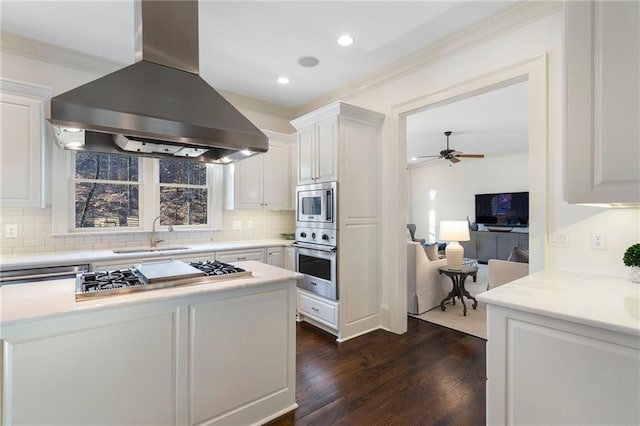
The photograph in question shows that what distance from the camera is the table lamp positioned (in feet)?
13.3

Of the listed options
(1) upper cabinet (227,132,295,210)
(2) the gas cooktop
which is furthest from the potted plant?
(1) upper cabinet (227,132,295,210)

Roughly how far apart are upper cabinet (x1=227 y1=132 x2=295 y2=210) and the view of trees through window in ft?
1.71

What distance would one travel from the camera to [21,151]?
2635 millimetres

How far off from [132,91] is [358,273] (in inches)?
103

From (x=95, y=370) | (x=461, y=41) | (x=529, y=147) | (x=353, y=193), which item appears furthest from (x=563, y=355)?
(x=461, y=41)

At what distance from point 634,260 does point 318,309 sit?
8.67 ft

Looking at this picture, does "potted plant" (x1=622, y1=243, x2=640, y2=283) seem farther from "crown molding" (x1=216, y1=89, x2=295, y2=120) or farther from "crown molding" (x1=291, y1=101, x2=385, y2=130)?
"crown molding" (x1=216, y1=89, x2=295, y2=120)

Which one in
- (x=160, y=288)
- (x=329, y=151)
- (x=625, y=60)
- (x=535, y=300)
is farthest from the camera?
(x=329, y=151)

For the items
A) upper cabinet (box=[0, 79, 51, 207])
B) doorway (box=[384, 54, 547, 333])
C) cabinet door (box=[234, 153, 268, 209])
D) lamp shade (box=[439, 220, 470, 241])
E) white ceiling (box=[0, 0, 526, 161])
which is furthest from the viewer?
lamp shade (box=[439, 220, 470, 241])

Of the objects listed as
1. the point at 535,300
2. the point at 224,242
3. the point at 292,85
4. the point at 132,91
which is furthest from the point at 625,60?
the point at 224,242

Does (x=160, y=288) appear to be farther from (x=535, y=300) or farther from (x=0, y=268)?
(x=535, y=300)

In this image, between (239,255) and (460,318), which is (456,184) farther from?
(239,255)

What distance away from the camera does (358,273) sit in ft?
11.1

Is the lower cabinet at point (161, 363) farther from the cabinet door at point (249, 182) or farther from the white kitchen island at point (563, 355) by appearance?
the cabinet door at point (249, 182)
